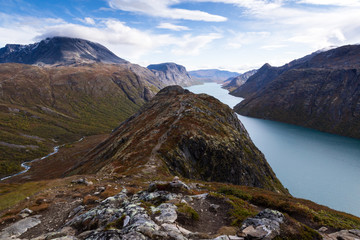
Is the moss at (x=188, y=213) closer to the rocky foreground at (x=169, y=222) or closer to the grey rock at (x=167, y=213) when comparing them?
the rocky foreground at (x=169, y=222)

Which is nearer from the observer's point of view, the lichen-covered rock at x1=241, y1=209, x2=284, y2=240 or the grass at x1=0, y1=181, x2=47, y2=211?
the lichen-covered rock at x1=241, y1=209, x2=284, y2=240

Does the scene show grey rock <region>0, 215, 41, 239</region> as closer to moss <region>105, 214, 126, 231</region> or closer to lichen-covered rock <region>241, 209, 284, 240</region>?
moss <region>105, 214, 126, 231</region>

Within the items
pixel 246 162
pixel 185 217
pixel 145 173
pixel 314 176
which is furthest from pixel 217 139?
pixel 314 176

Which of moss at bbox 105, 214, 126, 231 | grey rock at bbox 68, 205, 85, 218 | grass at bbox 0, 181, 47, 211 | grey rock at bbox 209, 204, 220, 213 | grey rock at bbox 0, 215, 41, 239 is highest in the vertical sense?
moss at bbox 105, 214, 126, 231

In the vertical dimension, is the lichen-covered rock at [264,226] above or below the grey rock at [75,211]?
above

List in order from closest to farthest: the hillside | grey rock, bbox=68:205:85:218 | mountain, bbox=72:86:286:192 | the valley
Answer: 1. the hillside
2. the valley
3. grey rock, bbox=68:205:85:218
4. mountain, bbox=72:86:286:192

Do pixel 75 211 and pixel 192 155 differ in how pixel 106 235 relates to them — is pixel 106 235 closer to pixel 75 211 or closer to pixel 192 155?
pixel 75 211

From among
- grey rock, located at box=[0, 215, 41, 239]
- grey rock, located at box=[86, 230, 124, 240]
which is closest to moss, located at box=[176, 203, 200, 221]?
grey rock, located at box=[86, 230, 124, 240]

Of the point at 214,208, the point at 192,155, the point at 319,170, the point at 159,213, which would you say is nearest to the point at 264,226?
the point at 214,208

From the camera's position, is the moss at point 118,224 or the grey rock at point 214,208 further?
the grey rock at point 214,208

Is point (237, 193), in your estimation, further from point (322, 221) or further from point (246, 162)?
point (246, 162)

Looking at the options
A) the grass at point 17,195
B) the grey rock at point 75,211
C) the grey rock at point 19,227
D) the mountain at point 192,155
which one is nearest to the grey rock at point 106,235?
the grey rock at point 75,211
